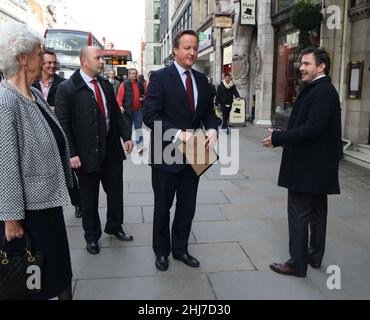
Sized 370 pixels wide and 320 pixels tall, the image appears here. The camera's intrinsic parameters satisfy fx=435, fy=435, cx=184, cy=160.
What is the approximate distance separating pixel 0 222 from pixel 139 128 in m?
8.60

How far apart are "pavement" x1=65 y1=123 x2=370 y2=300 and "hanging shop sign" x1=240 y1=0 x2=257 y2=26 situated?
389 inches

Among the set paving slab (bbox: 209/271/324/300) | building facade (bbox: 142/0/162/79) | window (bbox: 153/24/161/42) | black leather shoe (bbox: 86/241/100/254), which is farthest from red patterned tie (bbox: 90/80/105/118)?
window (bbox: 153/24/161/42)

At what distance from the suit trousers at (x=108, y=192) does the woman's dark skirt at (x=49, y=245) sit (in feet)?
5.20

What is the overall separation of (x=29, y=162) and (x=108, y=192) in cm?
217

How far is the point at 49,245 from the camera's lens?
2551mm

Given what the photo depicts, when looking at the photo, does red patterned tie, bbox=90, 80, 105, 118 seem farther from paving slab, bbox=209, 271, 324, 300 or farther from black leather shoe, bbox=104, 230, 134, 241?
paving slab, bbox=209, 271, 324, 300

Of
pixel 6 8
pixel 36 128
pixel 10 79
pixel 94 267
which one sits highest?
pixel 6 8

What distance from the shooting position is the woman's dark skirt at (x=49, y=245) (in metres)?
2.49

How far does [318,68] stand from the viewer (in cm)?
350

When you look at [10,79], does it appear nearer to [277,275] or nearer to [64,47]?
[277,275]

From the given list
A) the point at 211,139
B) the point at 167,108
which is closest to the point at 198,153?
the point at 211,139

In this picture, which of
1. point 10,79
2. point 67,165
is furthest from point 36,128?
point 67,165

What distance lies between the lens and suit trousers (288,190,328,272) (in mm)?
3648

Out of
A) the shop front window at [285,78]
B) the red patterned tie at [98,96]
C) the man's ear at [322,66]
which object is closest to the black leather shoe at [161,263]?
the red patterned tie at [98,96]
